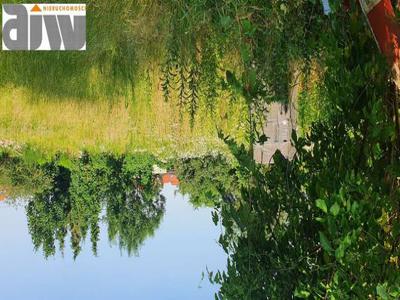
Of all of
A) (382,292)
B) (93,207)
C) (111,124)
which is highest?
(111,124)

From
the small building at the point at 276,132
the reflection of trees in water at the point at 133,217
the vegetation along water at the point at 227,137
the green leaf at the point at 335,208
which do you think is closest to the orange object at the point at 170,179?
the vegetation along water at the point at 227,137

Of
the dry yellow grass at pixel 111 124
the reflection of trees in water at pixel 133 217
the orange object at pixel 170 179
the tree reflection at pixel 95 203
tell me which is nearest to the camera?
the dry yellow grass at pixel 111 124

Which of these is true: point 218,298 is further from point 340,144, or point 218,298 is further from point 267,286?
point 340,144

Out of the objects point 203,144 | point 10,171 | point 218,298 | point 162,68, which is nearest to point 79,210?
point 10,171

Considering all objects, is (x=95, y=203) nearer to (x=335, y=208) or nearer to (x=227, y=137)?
(x=227, y=137)

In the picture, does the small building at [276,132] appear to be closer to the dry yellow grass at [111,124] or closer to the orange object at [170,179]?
the dry yellow grass at [111,124]

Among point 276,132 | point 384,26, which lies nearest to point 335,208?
point 384,26

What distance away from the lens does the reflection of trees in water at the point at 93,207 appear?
6.56 meters

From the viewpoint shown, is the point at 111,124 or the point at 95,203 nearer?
the point at 111,124

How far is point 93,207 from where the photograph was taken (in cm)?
682

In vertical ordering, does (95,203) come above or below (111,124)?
below

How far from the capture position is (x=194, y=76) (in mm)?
4211

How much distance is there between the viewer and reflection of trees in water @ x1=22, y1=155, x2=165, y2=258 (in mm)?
6559

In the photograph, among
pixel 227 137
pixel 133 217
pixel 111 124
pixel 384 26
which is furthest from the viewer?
pixel 133 217
